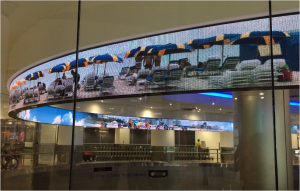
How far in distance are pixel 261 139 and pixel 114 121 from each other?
2243 millimetres

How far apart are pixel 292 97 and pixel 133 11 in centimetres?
284

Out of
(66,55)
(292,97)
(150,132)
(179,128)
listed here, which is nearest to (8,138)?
(66,55)

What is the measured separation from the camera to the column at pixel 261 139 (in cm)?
362

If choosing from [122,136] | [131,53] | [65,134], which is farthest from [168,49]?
[65,134]

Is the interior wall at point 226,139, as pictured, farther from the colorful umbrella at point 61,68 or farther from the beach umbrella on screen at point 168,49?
the colorful umbrella at point 61,68

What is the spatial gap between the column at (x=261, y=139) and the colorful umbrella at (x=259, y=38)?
0.69 m

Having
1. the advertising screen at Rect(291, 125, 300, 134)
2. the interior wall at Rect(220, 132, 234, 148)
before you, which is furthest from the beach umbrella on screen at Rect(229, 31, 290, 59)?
the interior wall at Rect(220, 132, 234, 148)

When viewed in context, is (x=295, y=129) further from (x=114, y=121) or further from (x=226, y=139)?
(x=114, y=121)

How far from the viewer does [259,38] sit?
156 inches

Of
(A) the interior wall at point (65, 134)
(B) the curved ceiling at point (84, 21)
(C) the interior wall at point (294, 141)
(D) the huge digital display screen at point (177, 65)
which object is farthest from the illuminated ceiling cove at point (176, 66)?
(C) the interior wall at point (294, 141)

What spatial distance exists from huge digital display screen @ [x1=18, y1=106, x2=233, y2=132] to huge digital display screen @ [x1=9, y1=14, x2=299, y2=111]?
194mm

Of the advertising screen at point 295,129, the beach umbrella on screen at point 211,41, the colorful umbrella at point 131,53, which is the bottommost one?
the advertising screen at point 295,129

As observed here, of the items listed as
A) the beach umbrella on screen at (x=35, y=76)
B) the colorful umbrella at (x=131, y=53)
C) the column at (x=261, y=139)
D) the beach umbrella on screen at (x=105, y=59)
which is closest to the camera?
the column at (x=261, y=139)

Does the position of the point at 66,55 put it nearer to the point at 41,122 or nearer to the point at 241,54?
the point at 41,122
